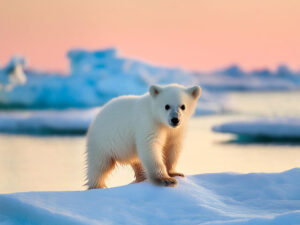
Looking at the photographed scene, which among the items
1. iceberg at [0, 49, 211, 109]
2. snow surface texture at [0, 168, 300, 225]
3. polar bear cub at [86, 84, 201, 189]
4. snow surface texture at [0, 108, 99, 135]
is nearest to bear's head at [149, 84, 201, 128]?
polar bear cub at [86, 84, 201, 189]

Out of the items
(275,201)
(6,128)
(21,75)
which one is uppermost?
(21,75)

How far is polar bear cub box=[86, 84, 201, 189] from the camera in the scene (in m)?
3.34

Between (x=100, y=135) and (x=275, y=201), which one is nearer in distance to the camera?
(x=275, y=201)

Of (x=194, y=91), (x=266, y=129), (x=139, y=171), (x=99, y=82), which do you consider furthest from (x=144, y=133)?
(x=99, y=82)

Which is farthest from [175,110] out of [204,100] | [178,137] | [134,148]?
[204,100]

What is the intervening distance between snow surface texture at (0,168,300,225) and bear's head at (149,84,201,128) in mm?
533

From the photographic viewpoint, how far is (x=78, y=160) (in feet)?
29.4

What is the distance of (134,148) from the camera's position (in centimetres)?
365

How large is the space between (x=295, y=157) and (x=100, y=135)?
19.7 ft

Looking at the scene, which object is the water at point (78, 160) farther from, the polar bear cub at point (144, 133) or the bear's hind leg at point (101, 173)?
the polar bear cub at point (144, 133)

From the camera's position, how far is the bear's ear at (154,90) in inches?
134

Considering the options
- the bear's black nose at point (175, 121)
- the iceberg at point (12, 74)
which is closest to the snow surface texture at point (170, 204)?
the bear's black nose at point (175, 121)

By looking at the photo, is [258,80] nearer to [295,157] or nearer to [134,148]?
[295,157]

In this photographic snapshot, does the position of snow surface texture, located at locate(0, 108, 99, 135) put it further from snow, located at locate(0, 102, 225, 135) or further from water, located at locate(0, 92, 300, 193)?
water, located at locate(0, 92, 300, 193)
